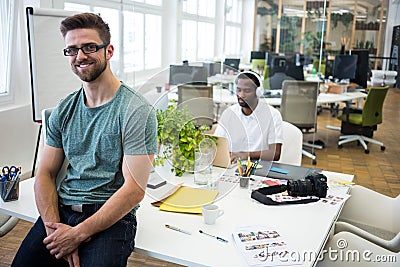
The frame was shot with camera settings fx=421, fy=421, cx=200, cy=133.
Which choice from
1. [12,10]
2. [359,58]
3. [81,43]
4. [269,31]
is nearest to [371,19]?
[359,58]

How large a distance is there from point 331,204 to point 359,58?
4413 mm

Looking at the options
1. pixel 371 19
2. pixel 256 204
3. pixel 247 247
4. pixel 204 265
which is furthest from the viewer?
pixel 371 19

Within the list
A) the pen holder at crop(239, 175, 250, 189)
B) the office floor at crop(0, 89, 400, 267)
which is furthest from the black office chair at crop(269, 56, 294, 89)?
the pen holder at crop(239, 175, 250, 189)

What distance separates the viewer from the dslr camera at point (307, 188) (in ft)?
6.48

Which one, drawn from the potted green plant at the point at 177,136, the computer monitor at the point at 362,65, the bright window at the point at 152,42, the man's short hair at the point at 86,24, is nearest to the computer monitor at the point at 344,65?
the computer monitor at the point at 362,65

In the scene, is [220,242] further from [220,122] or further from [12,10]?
[12,10]

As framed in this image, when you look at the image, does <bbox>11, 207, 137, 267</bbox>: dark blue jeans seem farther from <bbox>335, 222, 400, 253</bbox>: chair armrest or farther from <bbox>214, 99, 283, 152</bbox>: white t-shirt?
<bbox>335, 222, 400, 253</bbox>: chair armrest

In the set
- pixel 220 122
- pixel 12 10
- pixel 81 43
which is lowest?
pixel 220 122

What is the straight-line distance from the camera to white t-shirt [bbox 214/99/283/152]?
2000mm

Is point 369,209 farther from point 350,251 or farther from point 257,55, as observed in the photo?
point 257,55

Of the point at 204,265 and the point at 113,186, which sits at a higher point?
the point at 113,186

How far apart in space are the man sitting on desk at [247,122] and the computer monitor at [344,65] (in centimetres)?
406

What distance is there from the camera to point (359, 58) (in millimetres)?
5789

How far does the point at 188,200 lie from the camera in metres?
1.88
